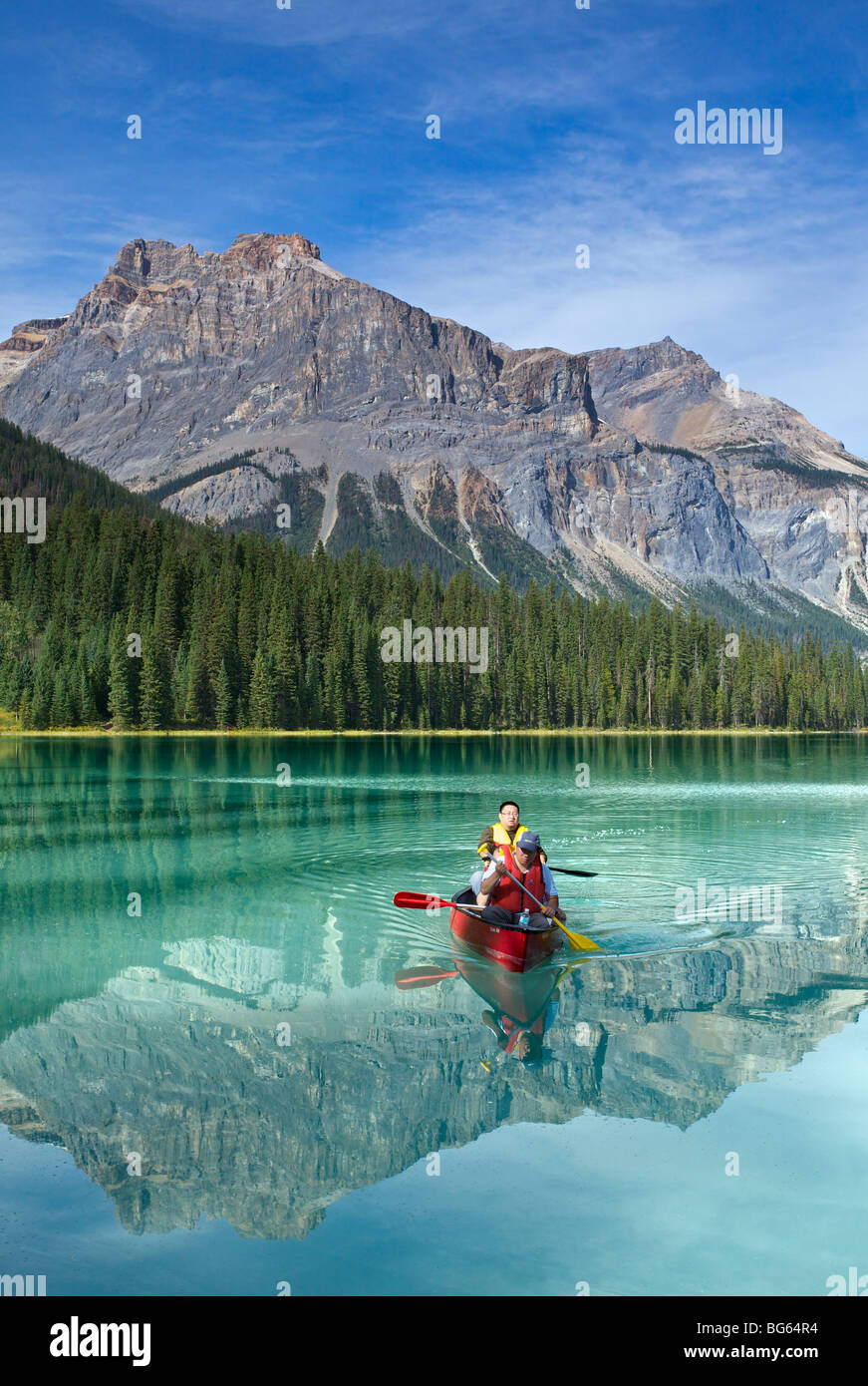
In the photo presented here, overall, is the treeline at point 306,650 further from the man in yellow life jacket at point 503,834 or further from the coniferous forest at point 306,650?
the man in yellow life jacket at point 503,834

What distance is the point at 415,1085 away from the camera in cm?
1454

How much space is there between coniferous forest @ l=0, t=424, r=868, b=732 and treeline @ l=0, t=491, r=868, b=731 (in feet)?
0.95

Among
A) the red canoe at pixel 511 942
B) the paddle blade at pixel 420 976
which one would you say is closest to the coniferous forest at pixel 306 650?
the red canoe at pixel 511 942

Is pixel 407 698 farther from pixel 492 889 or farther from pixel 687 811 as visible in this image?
pixel 492 889

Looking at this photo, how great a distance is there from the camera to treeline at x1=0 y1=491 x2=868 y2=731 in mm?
131125

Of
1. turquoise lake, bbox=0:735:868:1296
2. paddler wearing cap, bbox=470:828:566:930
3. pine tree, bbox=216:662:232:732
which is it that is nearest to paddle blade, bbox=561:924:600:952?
turquoise lake, bbox=0:735:868:1296

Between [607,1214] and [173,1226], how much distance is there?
460 centimetres

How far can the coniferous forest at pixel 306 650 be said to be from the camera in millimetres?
131125

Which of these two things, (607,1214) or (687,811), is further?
(687,811)

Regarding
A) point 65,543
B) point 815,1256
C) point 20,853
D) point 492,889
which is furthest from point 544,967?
point 65,543

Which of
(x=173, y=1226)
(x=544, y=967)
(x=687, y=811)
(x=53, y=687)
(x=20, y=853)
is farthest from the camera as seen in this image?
(x=53, y=687)

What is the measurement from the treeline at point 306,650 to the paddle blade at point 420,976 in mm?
111483

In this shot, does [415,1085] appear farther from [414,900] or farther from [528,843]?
[414,900]
